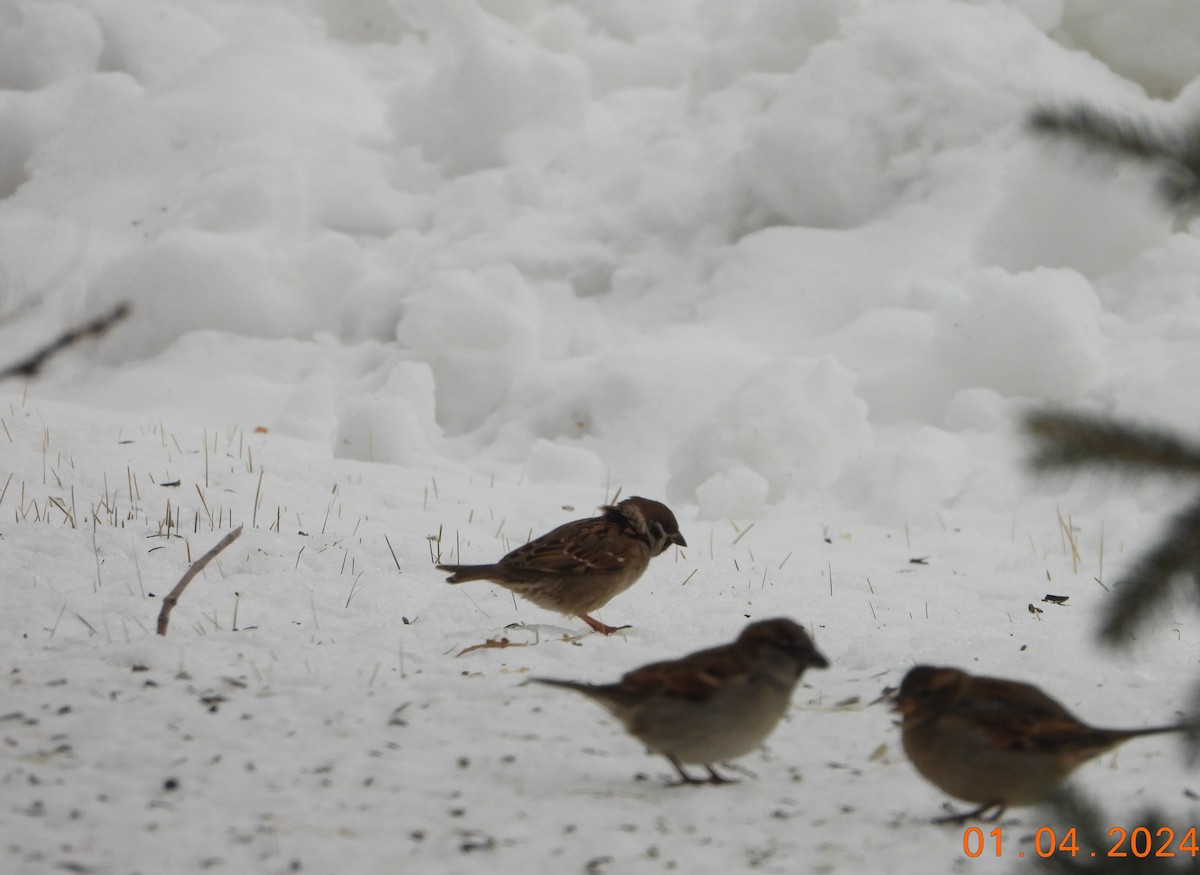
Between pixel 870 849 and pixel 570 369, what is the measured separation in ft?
25.6

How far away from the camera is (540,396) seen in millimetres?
10141

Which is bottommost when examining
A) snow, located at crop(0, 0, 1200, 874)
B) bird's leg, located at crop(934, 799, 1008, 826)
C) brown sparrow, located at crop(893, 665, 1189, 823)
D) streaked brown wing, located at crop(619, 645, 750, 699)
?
snow, located at crop(0, 0, 1200, 874)

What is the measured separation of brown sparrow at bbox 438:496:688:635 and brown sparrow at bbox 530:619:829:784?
1658 millimetres

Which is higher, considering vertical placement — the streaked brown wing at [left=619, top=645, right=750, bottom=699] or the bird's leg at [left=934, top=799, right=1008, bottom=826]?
the streaked brown wing at [left=619, top=645, right=750, bottom=699]

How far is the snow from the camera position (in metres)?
2.95

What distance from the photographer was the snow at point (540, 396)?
2.95m

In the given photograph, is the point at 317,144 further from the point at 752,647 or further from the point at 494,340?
the point at 752,647

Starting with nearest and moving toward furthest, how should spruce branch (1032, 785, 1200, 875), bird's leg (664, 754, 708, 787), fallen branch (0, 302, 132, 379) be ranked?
spruce branch (1032, 785, 1200, 875), fallen branch (0, 302, 132, 379), bird's leg (664, 754, 708, 787)

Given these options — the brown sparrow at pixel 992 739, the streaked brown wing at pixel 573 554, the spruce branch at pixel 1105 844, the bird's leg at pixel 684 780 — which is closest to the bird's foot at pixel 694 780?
the bird's leg at pixel 684 780

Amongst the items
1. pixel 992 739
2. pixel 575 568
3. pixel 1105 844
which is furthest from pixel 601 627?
pixel 1105 844

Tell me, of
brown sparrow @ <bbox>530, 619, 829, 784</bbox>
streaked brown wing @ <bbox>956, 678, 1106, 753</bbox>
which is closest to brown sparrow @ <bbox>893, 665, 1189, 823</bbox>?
streaked brown wing @ <bbox>956, 678, 1106, 753</bbox>

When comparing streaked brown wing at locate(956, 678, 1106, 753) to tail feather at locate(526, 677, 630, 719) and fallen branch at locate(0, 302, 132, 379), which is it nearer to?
tail feather at locate(526, 677, 630, 719)

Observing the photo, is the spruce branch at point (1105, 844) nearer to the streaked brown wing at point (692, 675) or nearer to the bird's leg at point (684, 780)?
the streaked brown wing at point (692, 675)

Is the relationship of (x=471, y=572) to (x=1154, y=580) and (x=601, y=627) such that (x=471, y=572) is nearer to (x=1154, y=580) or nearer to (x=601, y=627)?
(x=601, y=627)
